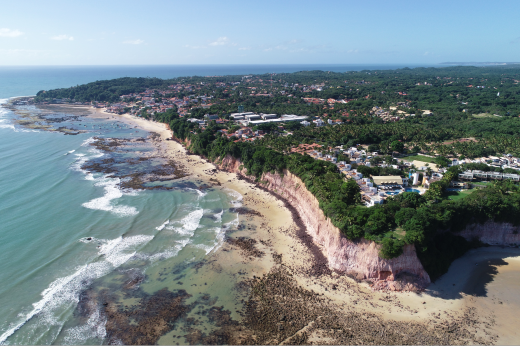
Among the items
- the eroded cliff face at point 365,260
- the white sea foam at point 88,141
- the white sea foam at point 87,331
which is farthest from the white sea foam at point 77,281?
the white sea foam at point 88,141

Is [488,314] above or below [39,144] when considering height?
below

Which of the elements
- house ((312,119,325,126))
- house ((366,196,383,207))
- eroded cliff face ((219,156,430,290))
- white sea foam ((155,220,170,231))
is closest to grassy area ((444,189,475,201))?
house ((366,196,383,207))

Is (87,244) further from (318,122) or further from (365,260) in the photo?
(318,122)

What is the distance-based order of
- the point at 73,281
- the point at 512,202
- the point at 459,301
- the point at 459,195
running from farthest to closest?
the point at 459,195
the point at 512,202
the point at 73,281
the point at 459,301

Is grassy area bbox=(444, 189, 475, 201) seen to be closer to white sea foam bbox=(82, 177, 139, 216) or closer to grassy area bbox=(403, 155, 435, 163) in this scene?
grassy area bbox=(403, 155, 435, 163)

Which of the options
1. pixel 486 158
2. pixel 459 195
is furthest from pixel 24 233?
pixel 486 158

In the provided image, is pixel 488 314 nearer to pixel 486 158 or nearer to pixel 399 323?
pixel 399 323
